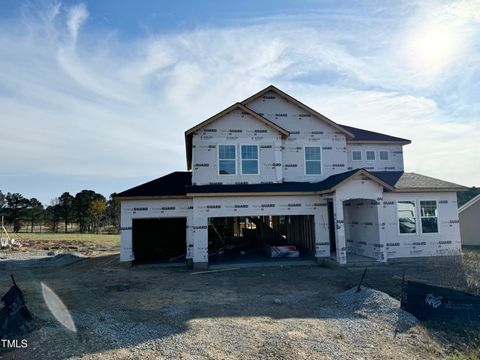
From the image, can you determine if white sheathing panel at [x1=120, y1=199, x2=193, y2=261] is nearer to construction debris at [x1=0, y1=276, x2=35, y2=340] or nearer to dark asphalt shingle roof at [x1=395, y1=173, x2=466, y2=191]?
construction debris at [x1=0, y1=276, x2=35, y2=340]

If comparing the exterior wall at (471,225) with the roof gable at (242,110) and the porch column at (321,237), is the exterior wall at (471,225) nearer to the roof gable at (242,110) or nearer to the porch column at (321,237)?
the porch column at (321,237)

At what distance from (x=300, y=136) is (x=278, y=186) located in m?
3.50

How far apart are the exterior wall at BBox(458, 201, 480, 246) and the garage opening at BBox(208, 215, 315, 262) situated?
13.1 meters

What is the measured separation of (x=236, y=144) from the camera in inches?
659

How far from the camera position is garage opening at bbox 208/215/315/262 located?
1738 centimetres

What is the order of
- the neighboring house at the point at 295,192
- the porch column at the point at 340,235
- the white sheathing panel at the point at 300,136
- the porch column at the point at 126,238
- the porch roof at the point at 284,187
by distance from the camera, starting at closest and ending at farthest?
the porch column at the point at 340,235 < the porch roof at the point at 284,187 < the neighboring house at the point at 295,192 < the porch column at the point at 126,238 < the white sheathing panel at the point at 300,136

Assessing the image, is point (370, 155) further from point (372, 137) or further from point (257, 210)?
point (257, 210)

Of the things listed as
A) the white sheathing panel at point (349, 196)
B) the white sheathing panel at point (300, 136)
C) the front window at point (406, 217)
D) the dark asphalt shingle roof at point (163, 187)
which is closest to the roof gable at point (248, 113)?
the white sheathing panel at point (300, 136)

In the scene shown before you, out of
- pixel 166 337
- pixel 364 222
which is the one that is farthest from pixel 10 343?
pixel 364 222

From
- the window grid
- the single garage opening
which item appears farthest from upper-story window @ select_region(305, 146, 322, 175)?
the single garage opening

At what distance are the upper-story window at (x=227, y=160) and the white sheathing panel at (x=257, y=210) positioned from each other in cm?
171

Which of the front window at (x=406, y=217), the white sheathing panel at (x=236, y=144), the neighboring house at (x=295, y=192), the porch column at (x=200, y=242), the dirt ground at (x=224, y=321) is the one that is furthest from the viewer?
the white sheathing panel at (x=236, y=144)

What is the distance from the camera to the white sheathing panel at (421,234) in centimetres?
1573

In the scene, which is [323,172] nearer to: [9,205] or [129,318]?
[129,318]
